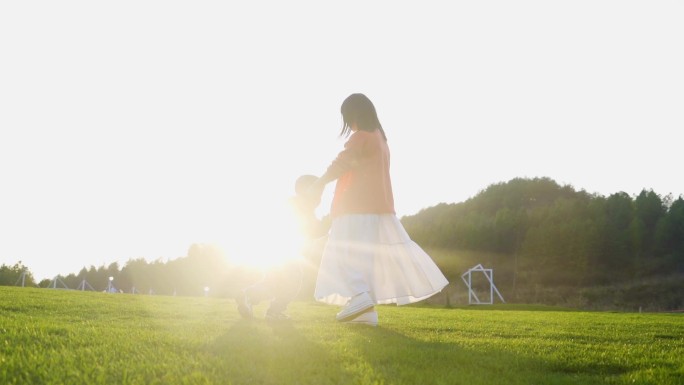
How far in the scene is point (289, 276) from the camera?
7.25m

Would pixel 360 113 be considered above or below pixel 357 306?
above

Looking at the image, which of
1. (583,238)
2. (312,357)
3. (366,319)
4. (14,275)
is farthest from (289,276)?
(583,238)

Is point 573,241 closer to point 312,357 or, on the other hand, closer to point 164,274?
point 312,357

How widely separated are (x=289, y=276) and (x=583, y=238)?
67.5 m

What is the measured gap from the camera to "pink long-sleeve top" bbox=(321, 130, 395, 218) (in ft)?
21.7

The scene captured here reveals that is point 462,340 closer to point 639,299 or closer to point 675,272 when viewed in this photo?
point 639,299

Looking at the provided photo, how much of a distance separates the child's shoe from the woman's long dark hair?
255 centimetres

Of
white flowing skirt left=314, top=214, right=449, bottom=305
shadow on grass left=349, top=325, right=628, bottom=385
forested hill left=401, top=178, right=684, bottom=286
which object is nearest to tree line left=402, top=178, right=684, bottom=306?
forested hill left=401, top=178, right=684, bottom=286

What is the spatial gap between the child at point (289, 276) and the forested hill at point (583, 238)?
219ft

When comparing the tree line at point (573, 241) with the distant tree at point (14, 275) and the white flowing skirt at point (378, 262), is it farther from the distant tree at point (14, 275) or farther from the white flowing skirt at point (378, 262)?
the white flowing skirt at point (378, 262)

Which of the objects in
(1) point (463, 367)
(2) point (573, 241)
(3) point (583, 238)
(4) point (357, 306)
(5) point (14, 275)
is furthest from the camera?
(2) point (573, 241)

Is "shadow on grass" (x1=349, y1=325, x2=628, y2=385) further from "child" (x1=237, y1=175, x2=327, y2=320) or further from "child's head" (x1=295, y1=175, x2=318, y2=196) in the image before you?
"child's head" (x1=295, y1=175, x2=318, y2=196)

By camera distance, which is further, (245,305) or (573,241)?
(573,241)

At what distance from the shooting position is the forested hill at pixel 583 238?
6694cm
